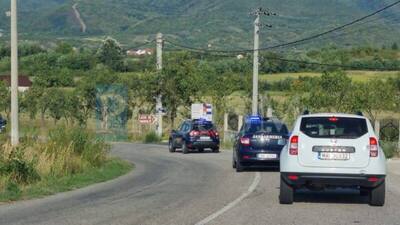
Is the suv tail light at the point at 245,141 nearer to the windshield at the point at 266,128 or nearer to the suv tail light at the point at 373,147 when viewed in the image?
the windshield at the point at 266,128

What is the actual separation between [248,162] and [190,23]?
146 meters

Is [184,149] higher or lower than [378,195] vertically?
lower

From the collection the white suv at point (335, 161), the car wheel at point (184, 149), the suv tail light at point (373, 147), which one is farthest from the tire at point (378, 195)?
the car wheel at point (184, 149)

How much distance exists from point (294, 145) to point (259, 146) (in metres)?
9.07

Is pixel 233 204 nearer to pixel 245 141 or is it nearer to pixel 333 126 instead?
pixel 333 126

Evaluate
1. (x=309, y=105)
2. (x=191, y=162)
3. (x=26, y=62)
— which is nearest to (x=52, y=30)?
(x=26, y=62)

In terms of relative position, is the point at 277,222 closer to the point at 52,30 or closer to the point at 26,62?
the point at 26,62

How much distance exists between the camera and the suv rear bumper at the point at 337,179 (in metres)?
15.1

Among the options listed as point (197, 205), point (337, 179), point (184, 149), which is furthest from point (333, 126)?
point (184, 149)

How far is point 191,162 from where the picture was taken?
3030 cm

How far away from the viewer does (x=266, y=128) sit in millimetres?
Result: 24984

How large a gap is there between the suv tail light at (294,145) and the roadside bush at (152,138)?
41423mm

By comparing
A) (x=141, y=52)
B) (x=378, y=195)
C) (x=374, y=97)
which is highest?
(x=141, y=52)

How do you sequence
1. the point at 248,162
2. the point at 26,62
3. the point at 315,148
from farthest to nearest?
1. the point at 26,62
2. the point at 248,162
3. the point at 315,148
